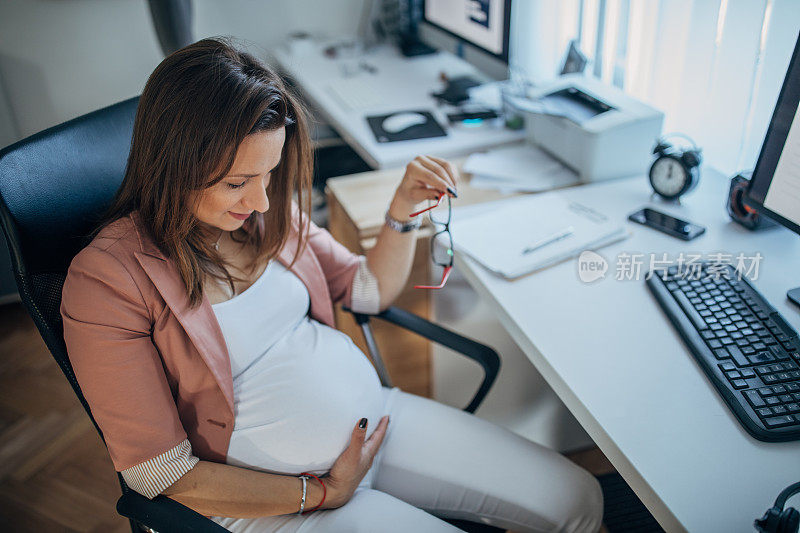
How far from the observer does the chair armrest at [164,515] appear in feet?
2.67

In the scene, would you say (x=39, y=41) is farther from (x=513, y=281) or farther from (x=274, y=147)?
(x=513, y=281)

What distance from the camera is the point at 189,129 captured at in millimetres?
820

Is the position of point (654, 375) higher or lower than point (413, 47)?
lower

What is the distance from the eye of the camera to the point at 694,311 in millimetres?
1020

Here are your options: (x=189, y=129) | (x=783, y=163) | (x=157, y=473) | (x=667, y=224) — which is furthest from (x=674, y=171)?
(x=157, y=473)

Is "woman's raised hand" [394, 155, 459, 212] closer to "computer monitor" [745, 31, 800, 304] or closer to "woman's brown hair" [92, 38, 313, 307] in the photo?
"woman's brown hair" [92, 38, 313, 307]

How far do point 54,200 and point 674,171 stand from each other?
3.92ft

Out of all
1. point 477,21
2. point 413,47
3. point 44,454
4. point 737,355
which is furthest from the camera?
point 413,47

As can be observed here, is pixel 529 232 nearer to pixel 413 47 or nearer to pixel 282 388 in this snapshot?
pixel 282 388

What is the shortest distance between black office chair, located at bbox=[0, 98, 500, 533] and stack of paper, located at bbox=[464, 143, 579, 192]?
85cm

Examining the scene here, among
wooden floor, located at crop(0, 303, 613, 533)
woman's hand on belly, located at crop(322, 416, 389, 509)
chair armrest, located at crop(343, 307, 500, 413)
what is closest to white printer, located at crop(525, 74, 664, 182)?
chair armrest, located at crop(343, 307, 500, 413)

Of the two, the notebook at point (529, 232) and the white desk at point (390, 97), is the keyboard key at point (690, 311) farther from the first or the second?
the white desk at point (390, 97)

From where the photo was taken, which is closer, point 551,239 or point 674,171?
point 551,239

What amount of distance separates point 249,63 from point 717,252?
93 cm
